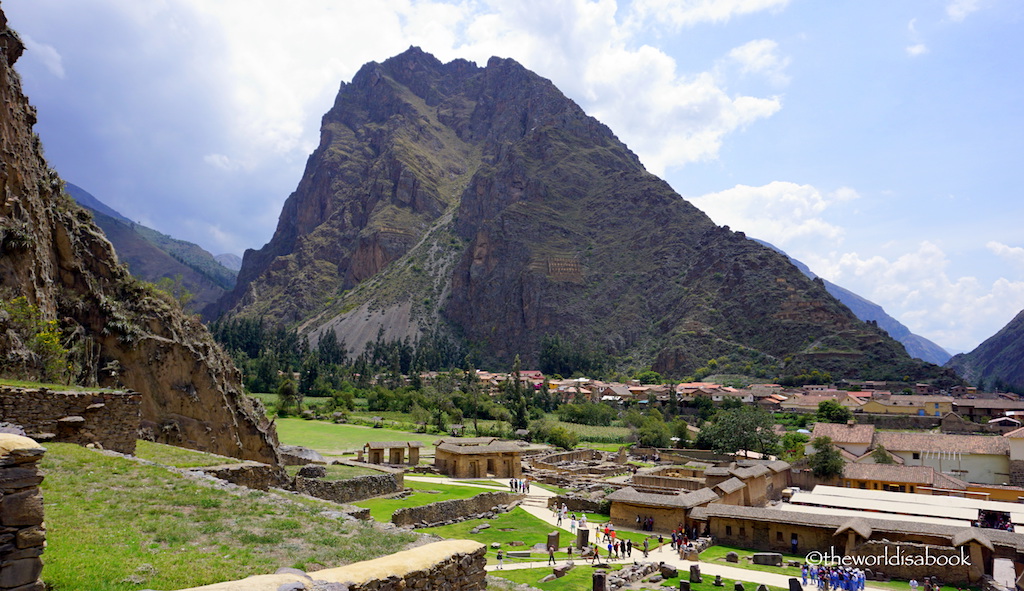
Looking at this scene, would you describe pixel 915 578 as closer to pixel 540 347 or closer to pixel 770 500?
pixel 770 500

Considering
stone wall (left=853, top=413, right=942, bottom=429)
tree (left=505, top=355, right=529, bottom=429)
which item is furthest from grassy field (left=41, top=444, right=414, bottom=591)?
stone wall (left=853, top=413, right=942, bottom=429)

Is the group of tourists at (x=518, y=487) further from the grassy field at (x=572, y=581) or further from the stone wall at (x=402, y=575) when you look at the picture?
the stone wall at (x=402, y=575)

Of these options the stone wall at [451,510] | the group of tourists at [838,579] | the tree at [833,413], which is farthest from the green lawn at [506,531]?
the tree at [833,413]

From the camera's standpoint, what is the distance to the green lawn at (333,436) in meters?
51.2

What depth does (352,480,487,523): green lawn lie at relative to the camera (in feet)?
88.9

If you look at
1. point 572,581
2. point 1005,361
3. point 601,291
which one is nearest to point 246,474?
point 572,581

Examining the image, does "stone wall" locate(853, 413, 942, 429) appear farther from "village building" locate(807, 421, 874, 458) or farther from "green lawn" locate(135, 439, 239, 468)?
"green lawn" locate(135, 439, 239, 468)

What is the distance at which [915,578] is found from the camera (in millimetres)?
25562

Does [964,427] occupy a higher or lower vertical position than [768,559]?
higher

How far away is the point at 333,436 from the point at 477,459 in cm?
1841

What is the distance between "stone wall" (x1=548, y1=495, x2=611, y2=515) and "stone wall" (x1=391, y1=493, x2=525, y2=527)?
257cm

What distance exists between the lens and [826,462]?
151 feet

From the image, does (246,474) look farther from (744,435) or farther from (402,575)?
(744,435)

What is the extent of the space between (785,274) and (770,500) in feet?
365
